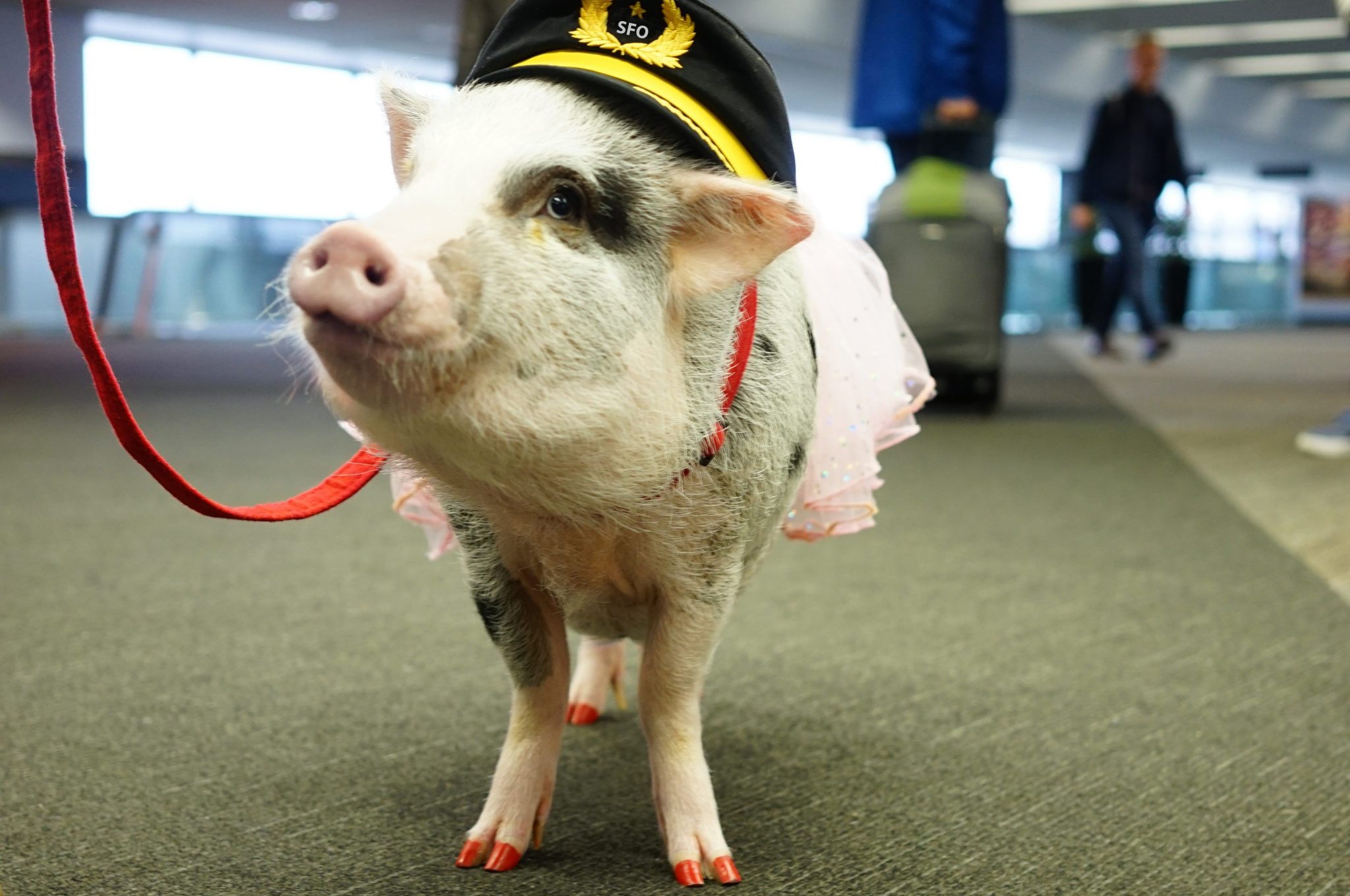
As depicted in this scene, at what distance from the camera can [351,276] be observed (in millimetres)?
829

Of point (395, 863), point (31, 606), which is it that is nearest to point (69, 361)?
point (31, 606)

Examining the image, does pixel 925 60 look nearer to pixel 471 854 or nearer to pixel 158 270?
pixel 471 854

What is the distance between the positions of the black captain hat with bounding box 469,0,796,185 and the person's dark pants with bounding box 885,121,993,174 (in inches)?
142

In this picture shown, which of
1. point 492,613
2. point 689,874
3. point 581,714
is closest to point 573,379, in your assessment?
point 492,613

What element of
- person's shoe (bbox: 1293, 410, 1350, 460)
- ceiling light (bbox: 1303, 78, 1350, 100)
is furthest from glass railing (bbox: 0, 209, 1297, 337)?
ceiling light (bbox: 1303, 78, 1350, 100)

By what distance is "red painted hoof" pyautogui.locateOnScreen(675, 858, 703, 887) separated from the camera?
1197mm

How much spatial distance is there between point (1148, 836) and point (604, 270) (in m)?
0.83

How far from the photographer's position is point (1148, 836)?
134 cm

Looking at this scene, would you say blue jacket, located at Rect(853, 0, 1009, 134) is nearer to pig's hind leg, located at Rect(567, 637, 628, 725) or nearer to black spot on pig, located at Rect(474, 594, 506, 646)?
pig's hind leg, located at Rect(567, 637, 628, 725)

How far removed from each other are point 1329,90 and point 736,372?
20.3m

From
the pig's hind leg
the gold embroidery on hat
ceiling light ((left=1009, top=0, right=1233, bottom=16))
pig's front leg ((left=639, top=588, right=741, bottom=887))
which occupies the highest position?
ceiling light ((left=1009, top=0, right=1233, bottom=16))

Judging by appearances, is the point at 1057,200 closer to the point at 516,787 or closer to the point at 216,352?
the point at 216,352

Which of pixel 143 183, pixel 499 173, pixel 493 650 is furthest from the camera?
pixel 143 183

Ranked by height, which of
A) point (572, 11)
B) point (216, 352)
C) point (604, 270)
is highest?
point (572, 11)
